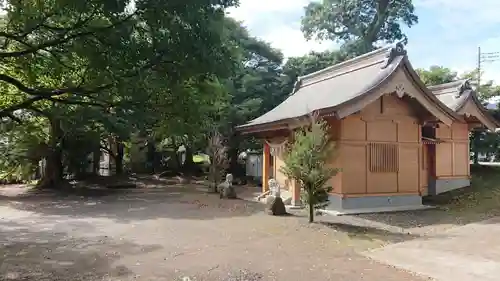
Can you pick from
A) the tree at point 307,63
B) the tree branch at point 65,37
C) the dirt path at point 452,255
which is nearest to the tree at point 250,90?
the tree at point 307,63

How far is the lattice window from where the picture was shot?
13445 mm

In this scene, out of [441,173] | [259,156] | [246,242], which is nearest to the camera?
[246,242]

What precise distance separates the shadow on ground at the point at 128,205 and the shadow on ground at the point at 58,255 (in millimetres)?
2872

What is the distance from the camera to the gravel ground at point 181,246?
6.29 m

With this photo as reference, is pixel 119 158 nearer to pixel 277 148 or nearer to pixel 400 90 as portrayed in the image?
pixel 277 148

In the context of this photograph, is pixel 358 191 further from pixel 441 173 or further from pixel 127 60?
pixel 127 60

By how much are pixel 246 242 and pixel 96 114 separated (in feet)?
41.4

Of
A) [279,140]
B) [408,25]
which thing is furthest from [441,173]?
[408,25]

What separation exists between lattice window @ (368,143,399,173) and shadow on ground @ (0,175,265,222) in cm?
418

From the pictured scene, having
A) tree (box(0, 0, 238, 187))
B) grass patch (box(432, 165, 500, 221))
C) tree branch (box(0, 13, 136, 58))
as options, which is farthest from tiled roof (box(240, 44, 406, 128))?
tree branch (box(0, 13, 136, 58))

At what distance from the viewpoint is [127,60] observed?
5.69 metres

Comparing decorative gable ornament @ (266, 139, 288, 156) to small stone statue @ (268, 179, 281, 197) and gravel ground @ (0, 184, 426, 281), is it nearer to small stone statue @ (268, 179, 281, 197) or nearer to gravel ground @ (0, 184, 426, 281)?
small stone statue @ (268, 179, 281, 197)

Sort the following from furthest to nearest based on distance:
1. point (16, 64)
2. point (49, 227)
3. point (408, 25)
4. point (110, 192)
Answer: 1. point (408, 25)
2. point (110, 192)
3. point (49, 227)
4. point (16, 64)

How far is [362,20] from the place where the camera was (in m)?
34.9
